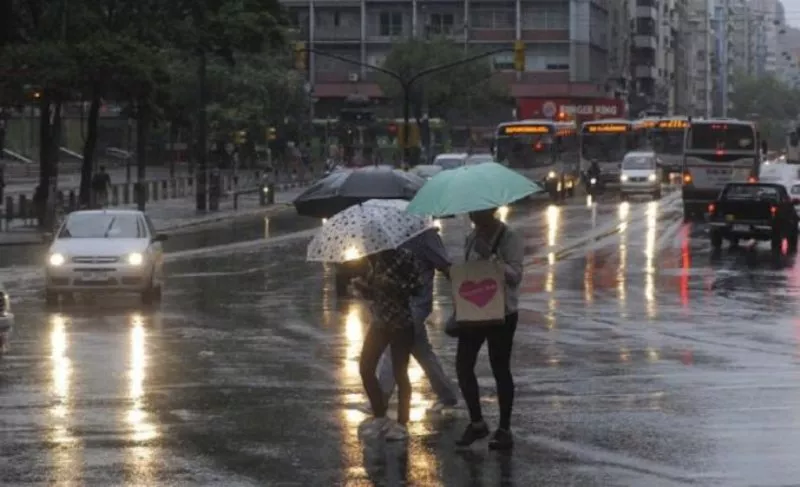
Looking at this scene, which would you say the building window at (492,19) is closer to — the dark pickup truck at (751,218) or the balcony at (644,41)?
the balcony at (644,41)

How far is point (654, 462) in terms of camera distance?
39.3 feet

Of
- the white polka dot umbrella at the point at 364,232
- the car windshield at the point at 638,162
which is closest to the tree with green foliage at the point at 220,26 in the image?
the car windshield at the point at 638,162

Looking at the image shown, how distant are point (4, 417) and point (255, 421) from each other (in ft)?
6.85

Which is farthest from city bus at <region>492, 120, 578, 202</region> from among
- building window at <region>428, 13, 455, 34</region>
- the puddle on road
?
building window at <region>428, 13, 455, 34</region>

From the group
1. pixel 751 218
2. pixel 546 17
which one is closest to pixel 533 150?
pixel 751 218

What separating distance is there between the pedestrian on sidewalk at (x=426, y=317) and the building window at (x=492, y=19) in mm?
111000

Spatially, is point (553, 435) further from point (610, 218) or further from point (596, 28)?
point (596, 28)

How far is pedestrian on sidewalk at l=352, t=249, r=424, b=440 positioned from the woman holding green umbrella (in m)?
0.46

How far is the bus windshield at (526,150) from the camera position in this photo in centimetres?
7438

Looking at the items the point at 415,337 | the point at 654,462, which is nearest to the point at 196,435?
the point at 415,337

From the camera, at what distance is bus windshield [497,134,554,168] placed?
74.4 metres

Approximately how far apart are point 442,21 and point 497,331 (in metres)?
116

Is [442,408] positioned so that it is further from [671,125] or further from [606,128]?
[671,125]

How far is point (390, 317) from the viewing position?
12.9m
